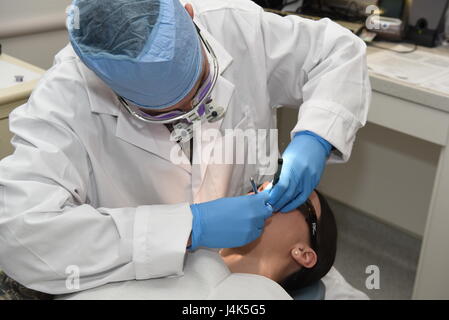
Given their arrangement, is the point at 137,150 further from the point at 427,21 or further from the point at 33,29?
the point at 427,21

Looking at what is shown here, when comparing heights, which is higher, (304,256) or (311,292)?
(304,256)

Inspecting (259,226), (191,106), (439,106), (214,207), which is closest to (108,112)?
(191,106)

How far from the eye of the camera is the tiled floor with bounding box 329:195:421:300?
223cm

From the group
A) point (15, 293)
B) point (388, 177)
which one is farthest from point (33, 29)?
point (388, 177)

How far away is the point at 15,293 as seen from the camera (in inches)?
42.3

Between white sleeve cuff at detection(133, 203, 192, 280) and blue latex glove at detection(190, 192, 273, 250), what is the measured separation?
0.06 meters

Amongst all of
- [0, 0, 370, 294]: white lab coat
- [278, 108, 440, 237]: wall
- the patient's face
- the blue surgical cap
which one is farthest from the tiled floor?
the blue surgical cap

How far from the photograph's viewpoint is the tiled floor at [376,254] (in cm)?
223

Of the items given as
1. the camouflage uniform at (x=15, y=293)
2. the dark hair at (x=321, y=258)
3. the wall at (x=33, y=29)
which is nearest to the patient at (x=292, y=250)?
the dark hair at (x=321, y=258)

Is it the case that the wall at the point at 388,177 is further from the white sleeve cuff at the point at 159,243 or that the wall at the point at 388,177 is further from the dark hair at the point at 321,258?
the white sleeve cuff at the point at 159,243

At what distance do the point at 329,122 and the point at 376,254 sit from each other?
1.41m

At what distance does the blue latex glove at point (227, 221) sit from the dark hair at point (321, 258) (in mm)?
295

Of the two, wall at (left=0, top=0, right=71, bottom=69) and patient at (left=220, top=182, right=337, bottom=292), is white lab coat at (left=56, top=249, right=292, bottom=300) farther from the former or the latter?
wall at (left=0, top=0, right=71, bottom=69)

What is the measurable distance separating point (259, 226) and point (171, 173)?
0.86ft
